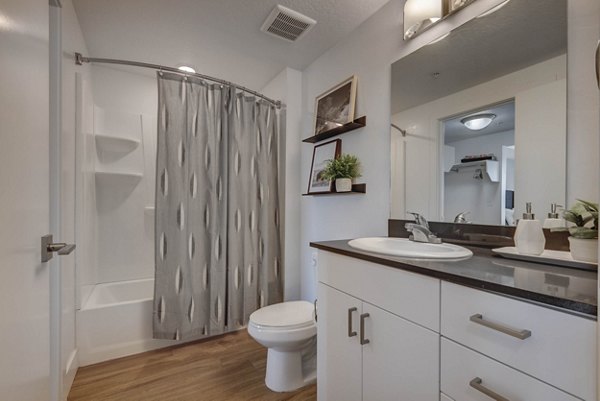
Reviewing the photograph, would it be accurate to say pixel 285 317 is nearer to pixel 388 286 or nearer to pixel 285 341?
pixel 285 341

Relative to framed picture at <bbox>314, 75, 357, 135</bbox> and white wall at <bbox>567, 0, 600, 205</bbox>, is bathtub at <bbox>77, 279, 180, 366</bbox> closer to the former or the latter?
framed picture at <bbox>314, 75, 357, 135</bbox>

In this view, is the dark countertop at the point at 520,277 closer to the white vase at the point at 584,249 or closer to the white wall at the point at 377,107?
the white vase at the point at 584,249

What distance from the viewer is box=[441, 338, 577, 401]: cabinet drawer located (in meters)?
0.62

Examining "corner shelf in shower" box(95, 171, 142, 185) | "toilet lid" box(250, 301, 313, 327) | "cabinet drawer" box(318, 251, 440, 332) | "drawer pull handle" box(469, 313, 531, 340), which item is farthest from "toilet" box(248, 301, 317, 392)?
"corner shelf in shower" box(95, 171, 142, 185)

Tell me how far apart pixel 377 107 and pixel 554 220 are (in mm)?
1056

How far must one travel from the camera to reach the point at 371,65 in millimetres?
1747

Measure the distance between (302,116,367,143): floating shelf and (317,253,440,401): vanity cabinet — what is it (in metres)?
0.92

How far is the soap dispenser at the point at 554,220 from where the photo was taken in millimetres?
999

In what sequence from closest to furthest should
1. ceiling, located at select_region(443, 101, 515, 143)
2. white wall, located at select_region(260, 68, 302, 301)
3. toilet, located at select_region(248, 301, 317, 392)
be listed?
ceiling, located at select_region(443, 101, 515, 143) < toilet, located at select_region(248, 301, 317, 392) < white wall, located at select_region(260, 68, 302, 301)

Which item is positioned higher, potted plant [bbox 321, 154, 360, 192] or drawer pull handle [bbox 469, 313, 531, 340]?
potted plant [bbox 321, 154, 360, 192]

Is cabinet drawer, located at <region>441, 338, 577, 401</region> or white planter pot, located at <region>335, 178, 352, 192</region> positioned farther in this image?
white planter pot, located at <region>335, 178, 352, 192</region>

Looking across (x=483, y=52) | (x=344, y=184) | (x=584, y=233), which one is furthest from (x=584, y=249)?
(x=344, y=184)

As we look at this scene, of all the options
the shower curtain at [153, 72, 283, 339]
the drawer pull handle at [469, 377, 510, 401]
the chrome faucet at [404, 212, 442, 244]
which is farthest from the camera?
the shower curtain at [153, 72, 283, 339]

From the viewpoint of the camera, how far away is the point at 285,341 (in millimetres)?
1503
